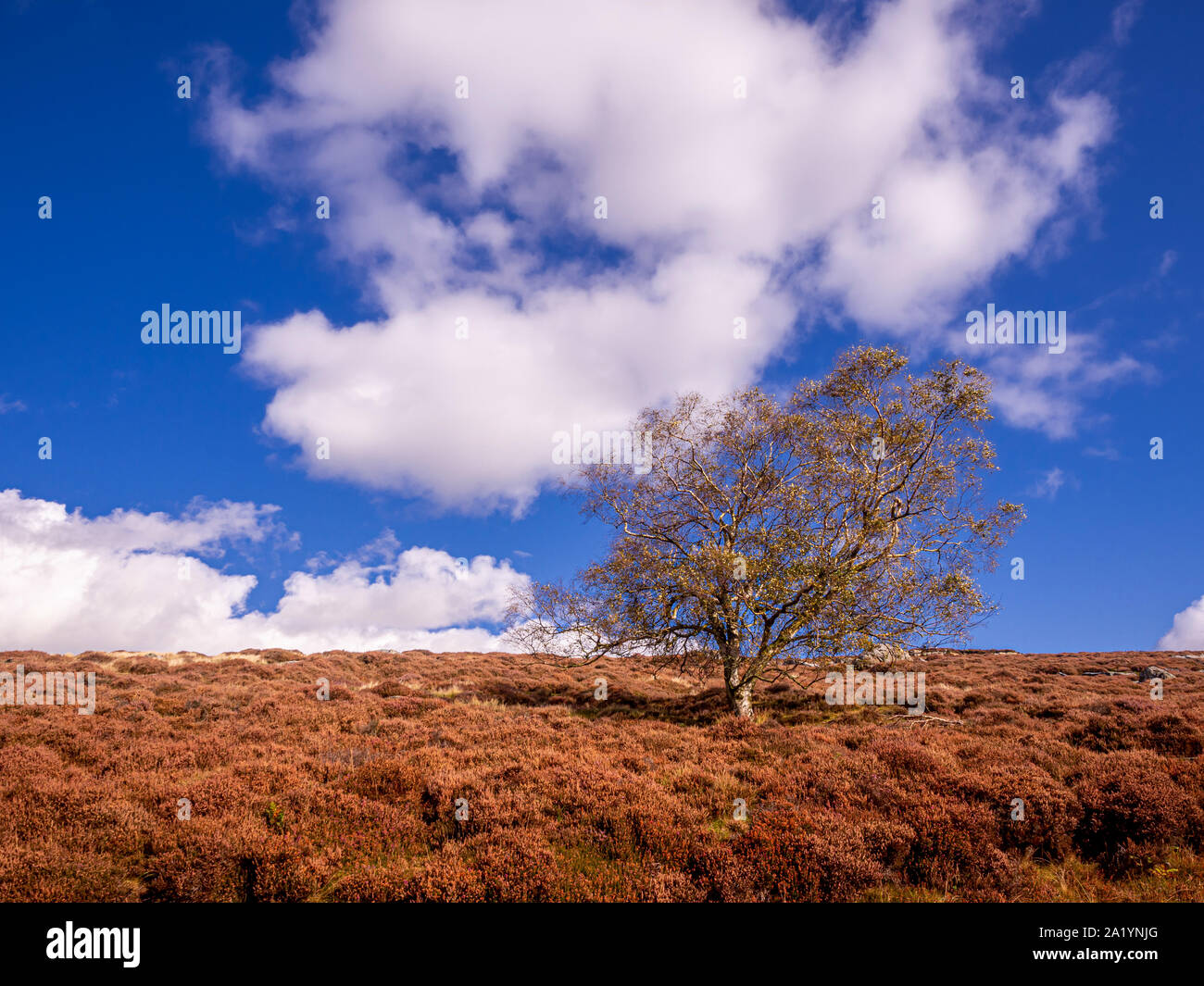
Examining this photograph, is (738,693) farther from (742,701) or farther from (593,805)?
(593,805)

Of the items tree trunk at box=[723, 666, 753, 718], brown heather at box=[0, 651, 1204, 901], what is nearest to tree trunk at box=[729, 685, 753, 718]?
tree trunk at box=[723, 666, 753, 718]

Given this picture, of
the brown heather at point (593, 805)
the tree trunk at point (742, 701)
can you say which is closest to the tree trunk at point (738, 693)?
the tree trunk at point (742, 701)

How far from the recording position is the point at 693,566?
1661 centimetres

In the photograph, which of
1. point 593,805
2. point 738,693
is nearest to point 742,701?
point 738,693

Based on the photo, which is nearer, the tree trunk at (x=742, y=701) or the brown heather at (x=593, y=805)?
the brown heather at (x=593, y=805)

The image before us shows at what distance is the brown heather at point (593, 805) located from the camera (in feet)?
20.1

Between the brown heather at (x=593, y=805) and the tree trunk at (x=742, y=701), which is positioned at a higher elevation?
the brown heather at (x=593, y=805)

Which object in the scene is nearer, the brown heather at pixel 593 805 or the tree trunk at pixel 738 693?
the brown heather at pixel 593 805

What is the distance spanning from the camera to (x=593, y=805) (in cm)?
792

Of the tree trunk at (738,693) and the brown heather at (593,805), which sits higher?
the brown heather at (593,805)

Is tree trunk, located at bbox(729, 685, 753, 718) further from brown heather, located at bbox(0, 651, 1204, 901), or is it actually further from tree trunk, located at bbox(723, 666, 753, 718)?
brown heather, located at bbox(0, 651, 1204, 901)

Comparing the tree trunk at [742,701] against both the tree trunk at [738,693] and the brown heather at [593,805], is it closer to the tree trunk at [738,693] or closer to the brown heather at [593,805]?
the tree trunk at [738,693]

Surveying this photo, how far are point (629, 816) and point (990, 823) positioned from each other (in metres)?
5.08
